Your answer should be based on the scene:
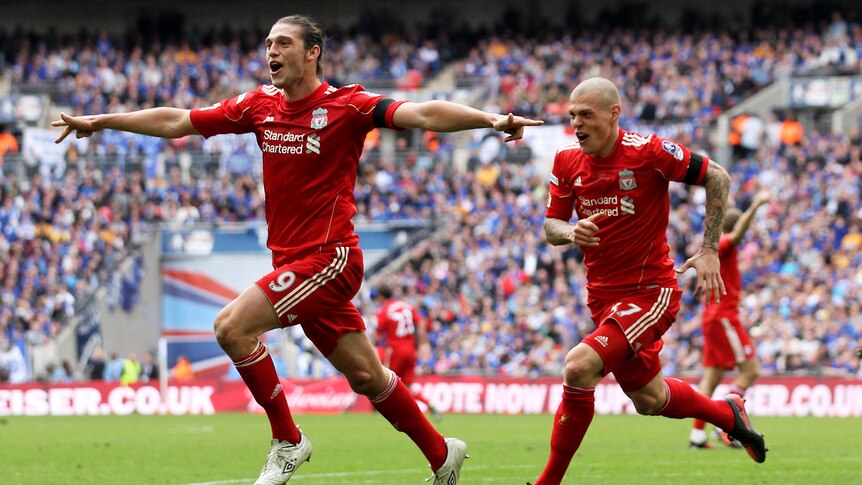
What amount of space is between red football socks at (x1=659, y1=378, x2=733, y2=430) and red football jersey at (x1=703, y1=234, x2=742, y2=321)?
3.84m

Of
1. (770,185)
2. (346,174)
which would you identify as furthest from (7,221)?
(346,174)

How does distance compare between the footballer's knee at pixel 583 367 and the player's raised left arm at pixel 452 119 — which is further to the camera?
the footballer's knee at pixel 583 367

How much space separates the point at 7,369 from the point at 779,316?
53.6 ft

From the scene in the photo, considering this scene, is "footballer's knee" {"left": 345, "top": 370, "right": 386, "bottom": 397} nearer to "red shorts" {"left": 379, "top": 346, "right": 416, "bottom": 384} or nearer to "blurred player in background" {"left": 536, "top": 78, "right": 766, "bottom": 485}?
"blurred player in background" {"left": 536, "top": 78, "right": 766, "bottom": 485}

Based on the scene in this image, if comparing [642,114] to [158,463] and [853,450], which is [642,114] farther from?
[158,463]

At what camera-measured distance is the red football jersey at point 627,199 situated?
9.06m

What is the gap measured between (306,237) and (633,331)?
213 cm

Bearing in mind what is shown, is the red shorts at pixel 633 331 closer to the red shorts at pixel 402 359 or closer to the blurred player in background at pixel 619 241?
the blurred player in background at pixel 619 241

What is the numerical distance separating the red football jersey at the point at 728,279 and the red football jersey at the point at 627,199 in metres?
4.66

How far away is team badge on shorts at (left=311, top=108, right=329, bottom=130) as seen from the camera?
872cm

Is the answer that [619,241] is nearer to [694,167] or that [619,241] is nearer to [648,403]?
[694,167]

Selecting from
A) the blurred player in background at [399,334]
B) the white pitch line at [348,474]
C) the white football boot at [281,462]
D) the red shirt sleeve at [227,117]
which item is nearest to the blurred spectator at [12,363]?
the blurred player in background at [399,334]

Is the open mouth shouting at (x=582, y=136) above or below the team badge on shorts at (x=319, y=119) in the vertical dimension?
below

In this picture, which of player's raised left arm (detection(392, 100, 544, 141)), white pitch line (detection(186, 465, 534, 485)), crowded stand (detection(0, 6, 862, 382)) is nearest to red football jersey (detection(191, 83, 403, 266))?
player's raised left arm (detection(392, 100, 544, 141))
